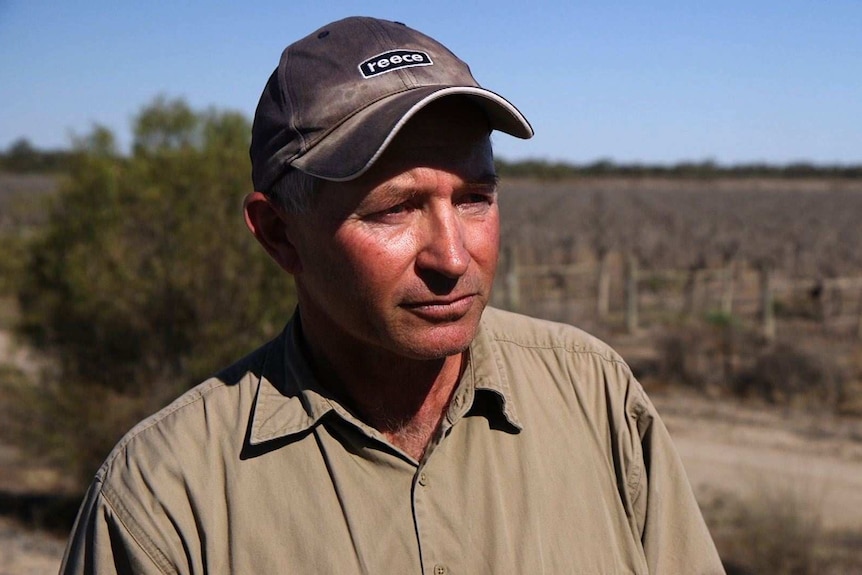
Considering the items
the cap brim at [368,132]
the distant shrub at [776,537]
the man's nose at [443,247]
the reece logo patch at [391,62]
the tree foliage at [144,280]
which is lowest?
the distant shrub at [776,537]

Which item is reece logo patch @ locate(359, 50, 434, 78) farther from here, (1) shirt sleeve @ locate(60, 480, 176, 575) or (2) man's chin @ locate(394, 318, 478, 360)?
(1) shirt sleeve @ locate(60, 480, 176, 575)

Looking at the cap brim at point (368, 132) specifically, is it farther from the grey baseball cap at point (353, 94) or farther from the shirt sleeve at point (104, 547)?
the shirt sleeve at point (104, 547)

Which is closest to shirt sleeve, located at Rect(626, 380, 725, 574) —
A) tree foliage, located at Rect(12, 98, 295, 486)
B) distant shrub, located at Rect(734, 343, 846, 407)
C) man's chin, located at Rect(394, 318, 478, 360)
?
man's chin, located at Rect(394, 318, 478, 360)

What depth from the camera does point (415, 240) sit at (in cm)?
173

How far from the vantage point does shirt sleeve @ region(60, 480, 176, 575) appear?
161 centimetres

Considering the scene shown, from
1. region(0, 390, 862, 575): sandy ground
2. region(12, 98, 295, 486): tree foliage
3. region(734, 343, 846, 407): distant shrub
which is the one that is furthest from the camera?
region(734, 343, 846, 407): distant shrub

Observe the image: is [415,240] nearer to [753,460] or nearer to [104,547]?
[104,547]

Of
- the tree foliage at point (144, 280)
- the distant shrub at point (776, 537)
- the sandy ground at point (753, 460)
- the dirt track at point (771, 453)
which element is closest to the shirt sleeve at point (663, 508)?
the distant shrub at point (776, 537)

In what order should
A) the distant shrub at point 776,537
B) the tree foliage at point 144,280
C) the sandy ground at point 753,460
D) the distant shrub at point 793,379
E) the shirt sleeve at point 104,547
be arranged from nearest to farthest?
the shirt sleeve at point 104,547 < the distant shrub at point 776,537 < the sandy ground at point 753,460 < the tree foliage at point 144,280 < the distant shrub at point 793,379

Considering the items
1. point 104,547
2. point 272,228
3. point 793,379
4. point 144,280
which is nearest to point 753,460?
point 793,379

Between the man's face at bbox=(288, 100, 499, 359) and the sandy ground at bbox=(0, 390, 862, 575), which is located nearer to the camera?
the man's face at bbox=(288, 100, 499, 359)

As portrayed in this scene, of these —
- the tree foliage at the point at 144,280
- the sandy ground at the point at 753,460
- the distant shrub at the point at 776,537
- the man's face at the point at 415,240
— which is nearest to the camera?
the man's face at the point at 415,240

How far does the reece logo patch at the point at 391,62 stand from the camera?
5.63 ft

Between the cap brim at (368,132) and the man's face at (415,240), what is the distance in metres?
0.06
